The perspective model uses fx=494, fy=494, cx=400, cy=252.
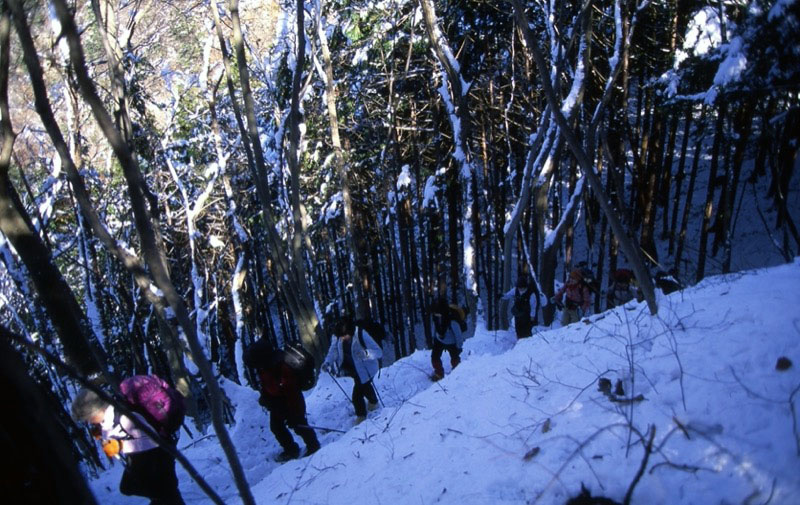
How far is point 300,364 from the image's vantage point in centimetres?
553

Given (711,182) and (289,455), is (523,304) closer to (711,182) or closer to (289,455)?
(289,455)

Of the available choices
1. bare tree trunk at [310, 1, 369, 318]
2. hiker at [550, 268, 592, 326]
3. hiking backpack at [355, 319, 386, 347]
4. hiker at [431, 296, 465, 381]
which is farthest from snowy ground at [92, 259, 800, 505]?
bare tree trunk at [310, 1, 369, 318]

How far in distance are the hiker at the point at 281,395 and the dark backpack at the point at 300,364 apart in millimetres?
39

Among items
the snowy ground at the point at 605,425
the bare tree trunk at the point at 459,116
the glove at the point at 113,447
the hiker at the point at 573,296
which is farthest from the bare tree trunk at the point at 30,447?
the bare tree trunk at the point at 459,116

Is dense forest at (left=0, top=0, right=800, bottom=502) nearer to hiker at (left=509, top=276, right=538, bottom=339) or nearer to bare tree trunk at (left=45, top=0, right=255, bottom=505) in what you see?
hiker at (left=509, top=276, right=538, bottom=339)

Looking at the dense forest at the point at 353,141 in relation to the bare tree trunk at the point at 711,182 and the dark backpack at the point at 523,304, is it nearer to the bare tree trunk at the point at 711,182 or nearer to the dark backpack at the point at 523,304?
the bare tree trunk at the point at 711,182

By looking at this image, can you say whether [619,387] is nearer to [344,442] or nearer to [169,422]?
[344,442]

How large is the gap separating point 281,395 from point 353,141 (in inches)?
439

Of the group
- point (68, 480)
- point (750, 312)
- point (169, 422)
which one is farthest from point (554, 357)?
point (68, 480)

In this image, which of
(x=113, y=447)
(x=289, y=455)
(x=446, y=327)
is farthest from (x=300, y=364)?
(x=446, y=327)

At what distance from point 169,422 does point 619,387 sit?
341cm

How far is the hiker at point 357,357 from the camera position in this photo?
22.3ft

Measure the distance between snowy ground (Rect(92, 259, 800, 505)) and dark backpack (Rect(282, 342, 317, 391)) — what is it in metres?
0.78

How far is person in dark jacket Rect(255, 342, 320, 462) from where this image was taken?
217 inches
